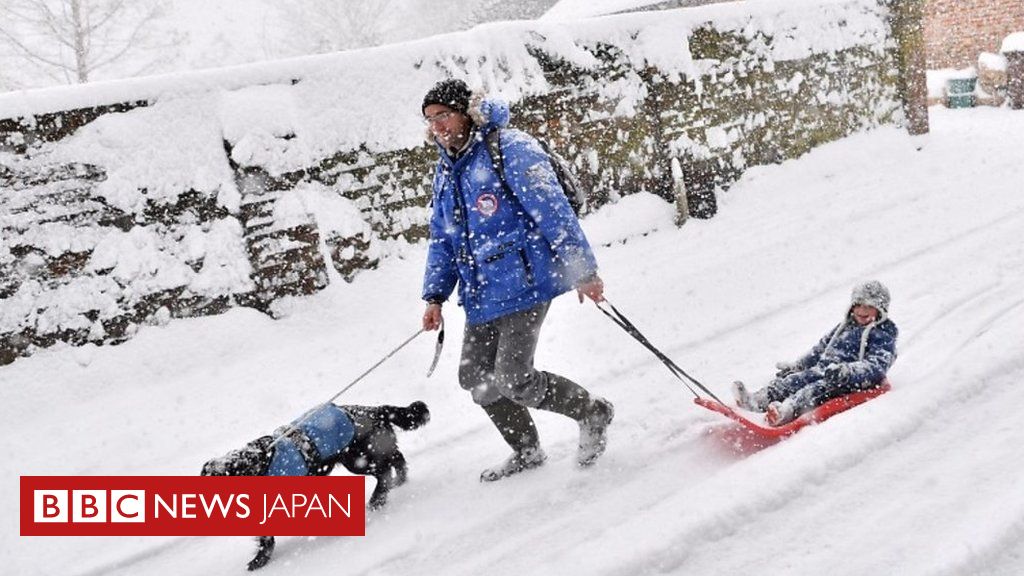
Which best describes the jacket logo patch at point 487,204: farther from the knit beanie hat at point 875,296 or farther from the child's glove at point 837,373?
the knit beanie hat at point 875,296

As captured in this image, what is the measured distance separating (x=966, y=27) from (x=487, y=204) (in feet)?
62.7

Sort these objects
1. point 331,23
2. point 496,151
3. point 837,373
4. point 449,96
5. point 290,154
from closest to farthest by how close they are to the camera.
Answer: point 449,96 → point 496,151 → point 837,373 → point 290,154 → point 331,23

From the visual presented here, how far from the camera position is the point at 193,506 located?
4027mm

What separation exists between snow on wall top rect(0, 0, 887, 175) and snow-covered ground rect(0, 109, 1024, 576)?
1.33 meters

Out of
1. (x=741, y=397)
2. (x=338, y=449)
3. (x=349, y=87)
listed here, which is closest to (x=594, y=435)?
(x=741, y=397)

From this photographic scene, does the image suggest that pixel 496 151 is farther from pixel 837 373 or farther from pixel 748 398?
pixel 837 373

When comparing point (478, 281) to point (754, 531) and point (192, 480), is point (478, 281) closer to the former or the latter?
point (754, 531)

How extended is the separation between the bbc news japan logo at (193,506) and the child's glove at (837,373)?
2568 millimetres

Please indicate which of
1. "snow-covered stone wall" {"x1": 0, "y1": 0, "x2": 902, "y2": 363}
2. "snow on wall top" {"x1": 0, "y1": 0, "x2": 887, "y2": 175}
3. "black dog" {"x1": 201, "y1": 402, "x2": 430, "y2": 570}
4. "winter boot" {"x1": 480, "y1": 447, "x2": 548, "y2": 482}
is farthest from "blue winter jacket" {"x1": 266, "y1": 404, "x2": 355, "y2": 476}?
"snow on wall top" {"x1": 0, "y1": 0, "x2": 887, "y2": 175}

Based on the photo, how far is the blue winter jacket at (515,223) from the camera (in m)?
3.43

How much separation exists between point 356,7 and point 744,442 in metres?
33.9

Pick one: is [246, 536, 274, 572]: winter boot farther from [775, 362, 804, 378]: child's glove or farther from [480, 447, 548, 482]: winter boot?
[775, 362, 804, 378]: child's glove

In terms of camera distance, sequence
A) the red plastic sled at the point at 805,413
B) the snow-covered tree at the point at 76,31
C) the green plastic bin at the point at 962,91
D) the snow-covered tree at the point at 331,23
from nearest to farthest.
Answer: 1. the red plastic sled at the point at 805,413
2. the green plastic bin at the point at 962,91
3. the snow-covered tree at the point at 76,31
4. the snow-covered tree at the point at 331,23

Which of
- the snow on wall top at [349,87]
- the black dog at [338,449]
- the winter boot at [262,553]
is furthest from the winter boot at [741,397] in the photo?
the snow on wall top at [349,87]
